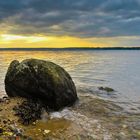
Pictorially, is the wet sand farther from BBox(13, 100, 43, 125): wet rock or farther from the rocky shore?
BBox(13, 100, 43, 125): wet rock

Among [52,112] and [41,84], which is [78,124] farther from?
[41,84]

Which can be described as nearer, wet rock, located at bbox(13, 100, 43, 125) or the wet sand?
the wet sand

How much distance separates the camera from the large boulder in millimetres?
11531

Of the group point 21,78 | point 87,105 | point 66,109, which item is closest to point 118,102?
point 87,105

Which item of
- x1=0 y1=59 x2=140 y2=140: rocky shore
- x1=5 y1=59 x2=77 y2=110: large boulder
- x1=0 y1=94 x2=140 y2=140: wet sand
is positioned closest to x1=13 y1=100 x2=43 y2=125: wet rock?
x1=0 y1=59 x2=140 y2=140: rocky shore

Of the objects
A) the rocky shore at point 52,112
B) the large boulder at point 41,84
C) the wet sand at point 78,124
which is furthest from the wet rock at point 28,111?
the large boulder at point 41,84

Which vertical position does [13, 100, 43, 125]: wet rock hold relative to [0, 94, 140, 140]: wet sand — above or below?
above

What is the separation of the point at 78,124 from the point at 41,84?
9.60ft

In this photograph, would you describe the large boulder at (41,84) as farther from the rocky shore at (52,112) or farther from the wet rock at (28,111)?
the wet rock at (28,111)

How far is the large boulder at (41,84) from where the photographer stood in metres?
11.5

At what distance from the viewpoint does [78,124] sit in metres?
9.59

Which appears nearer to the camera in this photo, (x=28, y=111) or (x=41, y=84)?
(x=28, y=111)

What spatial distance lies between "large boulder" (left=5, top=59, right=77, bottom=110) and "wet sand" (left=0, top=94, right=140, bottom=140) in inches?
21.0

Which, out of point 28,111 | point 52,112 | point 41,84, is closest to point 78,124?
point 52,112
